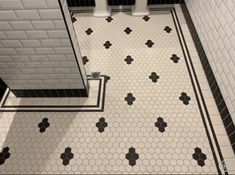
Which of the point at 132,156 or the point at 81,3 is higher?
the point at 81,3

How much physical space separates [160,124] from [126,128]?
42cm

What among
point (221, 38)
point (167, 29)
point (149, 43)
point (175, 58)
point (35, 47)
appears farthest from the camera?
point (167, 29)

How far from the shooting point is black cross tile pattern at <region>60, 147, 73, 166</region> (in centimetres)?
250

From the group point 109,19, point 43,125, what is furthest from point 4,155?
point 109,19

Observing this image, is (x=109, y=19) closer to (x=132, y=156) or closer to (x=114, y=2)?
(x=114, y=2)

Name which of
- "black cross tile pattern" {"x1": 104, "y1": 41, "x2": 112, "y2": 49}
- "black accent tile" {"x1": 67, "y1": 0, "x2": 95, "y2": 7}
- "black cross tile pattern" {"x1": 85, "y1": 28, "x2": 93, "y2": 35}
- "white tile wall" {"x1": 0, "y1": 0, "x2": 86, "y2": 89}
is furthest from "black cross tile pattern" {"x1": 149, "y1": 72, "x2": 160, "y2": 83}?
"black accent tile" {"x1": 67, "y1": 0, "x2": 95, "y2": 7}

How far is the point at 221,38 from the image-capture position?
2.67 meters

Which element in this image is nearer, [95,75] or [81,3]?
[95,75]

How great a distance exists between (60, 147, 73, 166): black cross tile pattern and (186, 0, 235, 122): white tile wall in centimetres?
187

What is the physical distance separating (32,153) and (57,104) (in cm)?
67

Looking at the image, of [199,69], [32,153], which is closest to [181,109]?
[199,69]

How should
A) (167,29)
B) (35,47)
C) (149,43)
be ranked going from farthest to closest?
(167,29) → (149,43) → (35,47)

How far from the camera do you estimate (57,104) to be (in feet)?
9.61

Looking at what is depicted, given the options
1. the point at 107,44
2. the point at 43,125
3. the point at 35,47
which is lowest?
the point at 43,125
